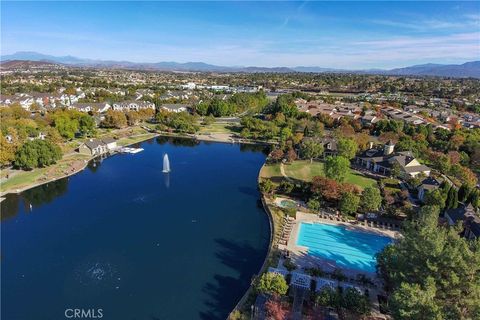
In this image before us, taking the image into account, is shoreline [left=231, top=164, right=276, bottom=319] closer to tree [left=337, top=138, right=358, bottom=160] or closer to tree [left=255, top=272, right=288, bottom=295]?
tree [left=255, top=272, right=288, bottom=295]

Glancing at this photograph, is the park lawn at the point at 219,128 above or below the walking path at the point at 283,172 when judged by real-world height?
above

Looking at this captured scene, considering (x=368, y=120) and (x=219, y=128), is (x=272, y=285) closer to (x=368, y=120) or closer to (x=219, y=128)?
(x=219, y=128)

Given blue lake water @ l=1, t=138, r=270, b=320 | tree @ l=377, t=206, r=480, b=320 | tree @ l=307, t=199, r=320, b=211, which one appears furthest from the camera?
tree @ l=307, t=199, r=320, b=211

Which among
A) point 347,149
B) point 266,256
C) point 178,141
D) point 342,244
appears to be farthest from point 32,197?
point 347,149

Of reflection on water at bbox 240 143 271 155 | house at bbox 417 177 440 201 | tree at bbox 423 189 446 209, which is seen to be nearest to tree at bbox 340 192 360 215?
tree at bbox 423 189 446 209

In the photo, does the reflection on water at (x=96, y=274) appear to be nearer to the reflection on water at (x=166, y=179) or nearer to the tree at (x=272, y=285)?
the tree at (x=272, y=285)

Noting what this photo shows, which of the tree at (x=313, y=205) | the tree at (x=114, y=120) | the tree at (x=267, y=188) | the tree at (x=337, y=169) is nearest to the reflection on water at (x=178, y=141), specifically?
the tree at (x=114, y=120)
